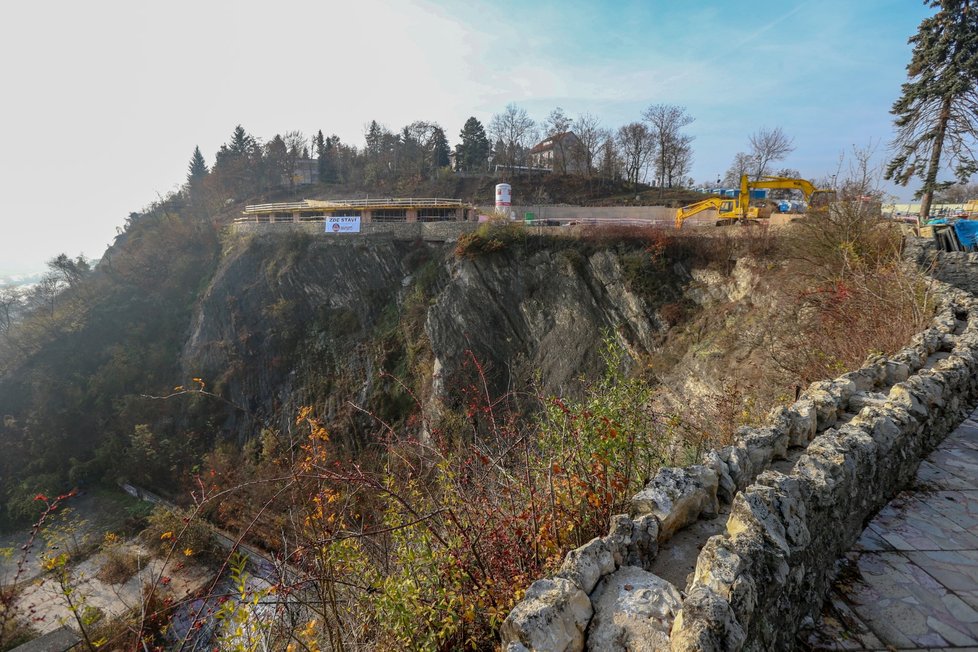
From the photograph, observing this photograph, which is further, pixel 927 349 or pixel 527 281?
pixel 527 281

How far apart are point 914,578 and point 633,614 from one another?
7.02 feet

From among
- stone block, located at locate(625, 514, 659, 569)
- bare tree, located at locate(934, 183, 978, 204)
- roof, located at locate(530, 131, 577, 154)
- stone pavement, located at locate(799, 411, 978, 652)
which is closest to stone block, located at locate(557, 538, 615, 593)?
stone block, located at locate(625, 514, 659, 569)

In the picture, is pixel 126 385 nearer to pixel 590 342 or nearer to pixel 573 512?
pixel 590 342

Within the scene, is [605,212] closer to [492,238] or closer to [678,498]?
[492,238]

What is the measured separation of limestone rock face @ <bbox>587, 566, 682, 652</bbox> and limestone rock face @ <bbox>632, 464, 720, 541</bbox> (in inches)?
18.6

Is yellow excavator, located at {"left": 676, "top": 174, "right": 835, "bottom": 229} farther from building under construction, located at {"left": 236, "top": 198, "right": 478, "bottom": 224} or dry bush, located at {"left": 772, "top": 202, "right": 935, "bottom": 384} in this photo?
building under construction, located at {"left": 236, "top": 198, "right": 478, "bottom": 224}

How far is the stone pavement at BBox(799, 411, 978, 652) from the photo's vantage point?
2.25 metres

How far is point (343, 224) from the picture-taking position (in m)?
23.2

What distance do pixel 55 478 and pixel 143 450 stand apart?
5.00 metres

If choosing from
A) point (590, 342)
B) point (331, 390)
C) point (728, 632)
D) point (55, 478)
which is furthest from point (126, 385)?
point (728, 632)

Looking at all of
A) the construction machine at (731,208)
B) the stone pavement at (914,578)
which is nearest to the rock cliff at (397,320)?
the construction machine at (731,208)

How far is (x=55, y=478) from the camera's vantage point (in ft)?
75.5

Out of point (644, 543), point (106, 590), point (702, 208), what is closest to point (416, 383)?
point (106, 590)

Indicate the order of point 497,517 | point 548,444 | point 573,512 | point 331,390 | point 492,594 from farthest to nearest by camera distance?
point 331,390 → point 548,444 → point 497,517 → point 573,512 → point 492,594
